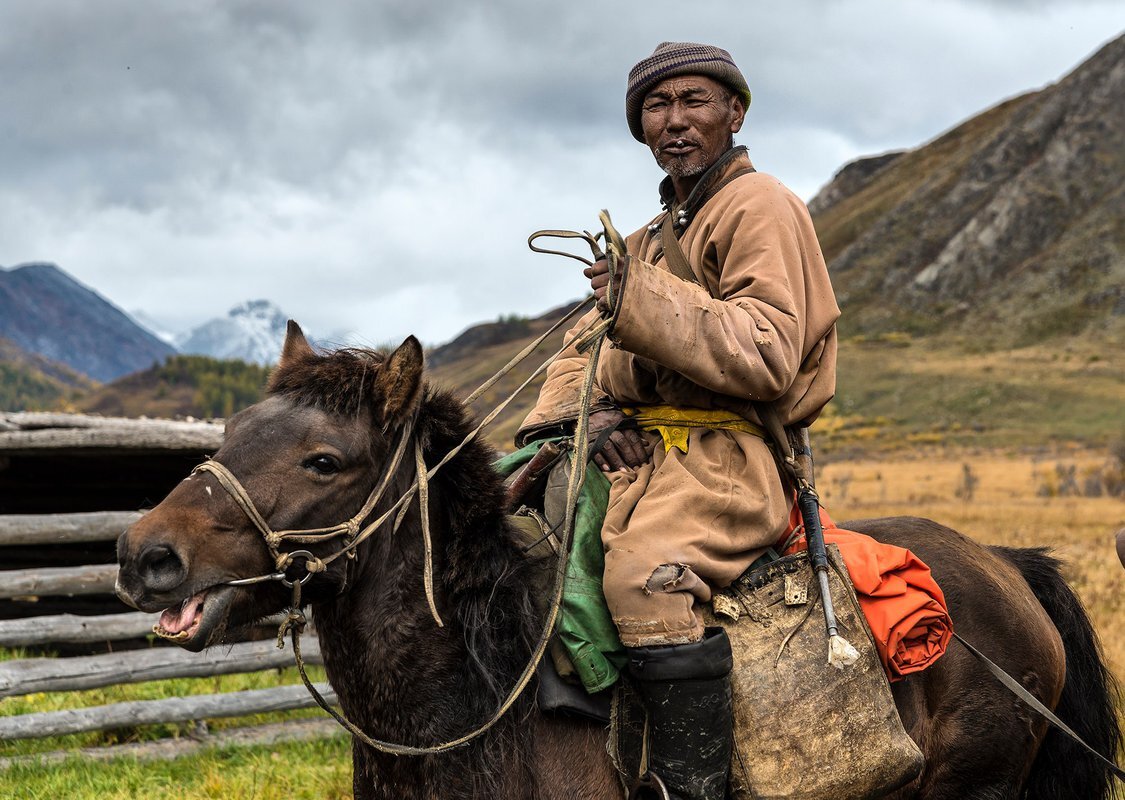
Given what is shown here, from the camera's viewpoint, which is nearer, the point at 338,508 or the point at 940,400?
the point at 338,508

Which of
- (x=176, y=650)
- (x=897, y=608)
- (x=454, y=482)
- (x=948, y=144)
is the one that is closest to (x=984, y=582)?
(x=897, y=608)

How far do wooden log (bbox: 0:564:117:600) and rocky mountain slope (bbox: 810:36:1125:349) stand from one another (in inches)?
3219

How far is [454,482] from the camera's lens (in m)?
3.17

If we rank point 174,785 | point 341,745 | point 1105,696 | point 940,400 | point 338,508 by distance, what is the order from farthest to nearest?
1. point 940,400
2. point 341,745
3. point 174,785
4. point 1105,696
5. point 338,508

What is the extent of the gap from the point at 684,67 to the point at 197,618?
2407 mm

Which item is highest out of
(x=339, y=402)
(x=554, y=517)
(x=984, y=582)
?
(x=339, y=402)

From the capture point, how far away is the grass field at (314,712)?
6066mm

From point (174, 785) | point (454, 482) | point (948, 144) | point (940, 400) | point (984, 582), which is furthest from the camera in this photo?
point (948, 144)

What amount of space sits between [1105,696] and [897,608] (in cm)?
164

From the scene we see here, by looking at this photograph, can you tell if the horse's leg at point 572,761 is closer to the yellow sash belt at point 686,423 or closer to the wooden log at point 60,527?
the yellow sash belt at point 686,423

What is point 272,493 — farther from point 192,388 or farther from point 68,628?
point 192,388

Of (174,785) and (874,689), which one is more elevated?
(874,689)

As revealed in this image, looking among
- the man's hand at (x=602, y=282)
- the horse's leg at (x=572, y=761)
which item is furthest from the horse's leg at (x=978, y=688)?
the man's hand at (x=602, y=282)

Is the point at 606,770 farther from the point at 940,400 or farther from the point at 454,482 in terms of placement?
the point at 940,400
